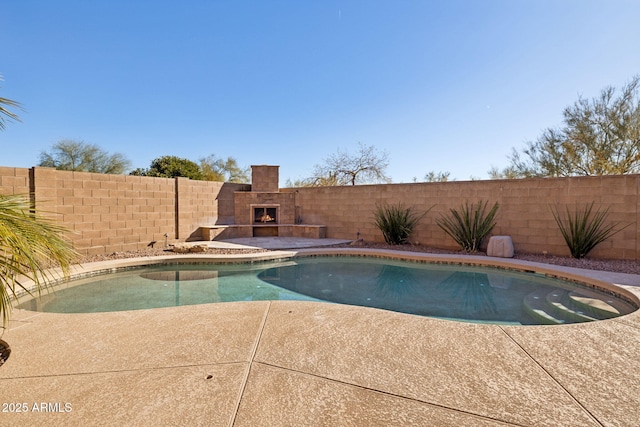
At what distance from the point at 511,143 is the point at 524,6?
7.72 meters

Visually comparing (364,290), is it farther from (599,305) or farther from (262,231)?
(262,231)

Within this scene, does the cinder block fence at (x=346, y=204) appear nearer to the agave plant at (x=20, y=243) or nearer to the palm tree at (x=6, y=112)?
the palm tree at (x=6, y=112)

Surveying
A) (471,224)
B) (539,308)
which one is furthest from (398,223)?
(539,308)

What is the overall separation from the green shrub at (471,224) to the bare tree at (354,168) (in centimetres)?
943

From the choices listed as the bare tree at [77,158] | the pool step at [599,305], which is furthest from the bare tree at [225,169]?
the pool step at [599,305]

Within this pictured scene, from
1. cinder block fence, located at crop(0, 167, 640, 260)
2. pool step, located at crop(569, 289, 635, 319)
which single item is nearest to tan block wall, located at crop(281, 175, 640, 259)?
cinder block fence, located at crop(0, 167, 640, 260)

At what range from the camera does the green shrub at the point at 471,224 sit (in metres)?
7.20

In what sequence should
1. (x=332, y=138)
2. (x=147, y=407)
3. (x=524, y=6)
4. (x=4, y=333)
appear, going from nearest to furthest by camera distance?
(x=147, y=407), (x=4, y=333), (x=524, y=6), (x=332, y=138)

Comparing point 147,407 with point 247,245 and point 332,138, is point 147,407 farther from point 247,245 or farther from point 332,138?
point 332,138

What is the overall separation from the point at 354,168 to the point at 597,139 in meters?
10.8

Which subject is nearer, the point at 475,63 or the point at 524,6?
the point at 524,6

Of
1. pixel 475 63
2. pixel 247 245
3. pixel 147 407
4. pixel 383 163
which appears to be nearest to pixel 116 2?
pixel 247 245

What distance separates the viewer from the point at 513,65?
24.8 feet

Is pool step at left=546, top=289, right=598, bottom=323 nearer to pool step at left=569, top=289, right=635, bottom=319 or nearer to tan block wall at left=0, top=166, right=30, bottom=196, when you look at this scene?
pool step at left=569, top=289, right=635, bottom=319
